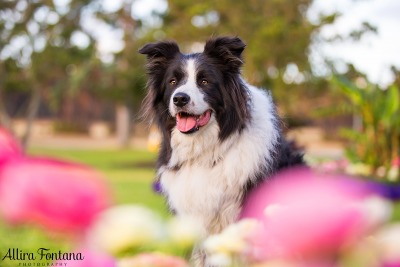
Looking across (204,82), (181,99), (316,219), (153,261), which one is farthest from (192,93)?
(316,219)

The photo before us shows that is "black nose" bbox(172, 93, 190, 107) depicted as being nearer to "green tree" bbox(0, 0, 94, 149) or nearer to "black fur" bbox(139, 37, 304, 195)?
"black fur" bbox(139, 37, 304, 195)

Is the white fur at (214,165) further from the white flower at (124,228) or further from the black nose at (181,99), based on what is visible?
the white flower at (124,228)

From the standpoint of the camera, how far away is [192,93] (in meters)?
3.83

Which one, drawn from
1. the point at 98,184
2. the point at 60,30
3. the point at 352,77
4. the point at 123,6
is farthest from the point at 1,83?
the point at 98,184

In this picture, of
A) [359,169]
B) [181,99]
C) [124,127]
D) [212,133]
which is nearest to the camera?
[181,99]

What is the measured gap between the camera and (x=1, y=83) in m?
18.6

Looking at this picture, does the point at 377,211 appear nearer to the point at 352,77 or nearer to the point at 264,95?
the point at 264,95

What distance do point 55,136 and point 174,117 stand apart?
93.6 feet

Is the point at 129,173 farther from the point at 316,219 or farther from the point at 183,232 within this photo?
the point at 316,219

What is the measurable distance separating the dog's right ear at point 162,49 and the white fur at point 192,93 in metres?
0.25

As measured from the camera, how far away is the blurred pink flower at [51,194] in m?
0.55

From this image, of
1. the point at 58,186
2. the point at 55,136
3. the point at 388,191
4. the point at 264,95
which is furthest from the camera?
the point at 55,136

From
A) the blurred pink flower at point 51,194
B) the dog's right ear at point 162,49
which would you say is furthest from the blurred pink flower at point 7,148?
the dog's right ear at point 162,49

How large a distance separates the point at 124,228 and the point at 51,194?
0.43 feet
